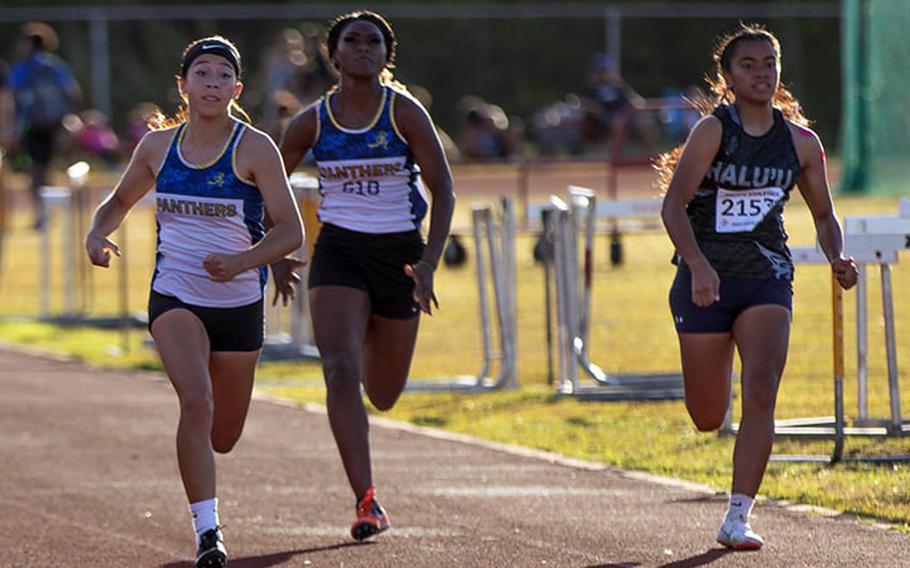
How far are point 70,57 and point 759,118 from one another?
3120 cm

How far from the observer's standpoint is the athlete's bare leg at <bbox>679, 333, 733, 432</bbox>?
7664mm

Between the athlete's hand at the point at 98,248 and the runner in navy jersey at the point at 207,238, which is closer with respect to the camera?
the runner in navy jersey at the point at 207,238

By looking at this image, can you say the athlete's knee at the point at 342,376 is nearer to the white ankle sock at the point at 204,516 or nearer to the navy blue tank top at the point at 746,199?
the white ankle sock at the point at 204,516

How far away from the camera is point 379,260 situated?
27.6ft

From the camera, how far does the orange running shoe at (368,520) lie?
7852mm

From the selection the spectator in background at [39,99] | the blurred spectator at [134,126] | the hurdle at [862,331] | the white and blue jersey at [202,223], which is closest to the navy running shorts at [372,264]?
the white and blue jersey at [202,223]

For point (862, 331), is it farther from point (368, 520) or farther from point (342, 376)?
point (368, 520)

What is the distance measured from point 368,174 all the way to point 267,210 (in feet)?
3.85

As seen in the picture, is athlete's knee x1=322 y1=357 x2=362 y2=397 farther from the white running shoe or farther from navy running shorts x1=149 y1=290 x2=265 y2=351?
the white running shoe

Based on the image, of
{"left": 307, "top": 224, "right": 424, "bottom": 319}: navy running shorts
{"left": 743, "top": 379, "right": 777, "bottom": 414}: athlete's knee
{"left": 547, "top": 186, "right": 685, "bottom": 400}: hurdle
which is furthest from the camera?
{"left": 547, "top": 186, "right": 685, "bottom": 400}: hurdle

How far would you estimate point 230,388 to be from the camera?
743 cm

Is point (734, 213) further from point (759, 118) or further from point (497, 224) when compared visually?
point (497, 224)

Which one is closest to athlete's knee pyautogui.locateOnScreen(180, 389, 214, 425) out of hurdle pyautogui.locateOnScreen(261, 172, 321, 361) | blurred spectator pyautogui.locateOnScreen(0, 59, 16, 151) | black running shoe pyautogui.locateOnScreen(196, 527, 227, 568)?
black running shoe pyautogui.locateOnScreen(196, 527, 227, 568)

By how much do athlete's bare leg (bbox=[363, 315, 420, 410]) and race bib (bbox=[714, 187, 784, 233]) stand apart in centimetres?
155
